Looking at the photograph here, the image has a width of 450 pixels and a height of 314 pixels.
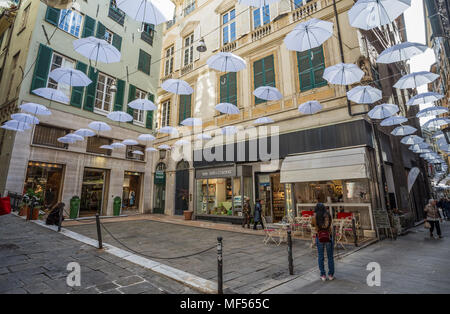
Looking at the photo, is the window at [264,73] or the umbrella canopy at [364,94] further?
the window at [264,73]

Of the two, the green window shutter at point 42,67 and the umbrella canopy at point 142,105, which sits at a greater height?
the green window shutter at point 42,67

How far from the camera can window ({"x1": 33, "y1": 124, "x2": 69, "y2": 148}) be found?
12.9m

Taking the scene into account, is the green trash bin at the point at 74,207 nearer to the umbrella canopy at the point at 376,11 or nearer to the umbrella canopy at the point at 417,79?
the umbrella canopy at the point at 376,11

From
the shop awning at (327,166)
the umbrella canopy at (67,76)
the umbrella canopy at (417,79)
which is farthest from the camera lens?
the umbrella canopy at (67,76)

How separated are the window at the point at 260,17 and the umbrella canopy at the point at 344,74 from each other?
22.9 feet

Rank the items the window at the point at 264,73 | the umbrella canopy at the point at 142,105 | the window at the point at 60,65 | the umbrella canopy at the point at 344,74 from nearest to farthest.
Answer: the umbrella canopy at the point at 344,74
the umbrella canopy at the point at 142,105
the window at the point at 264,73
the window at the point at 60,65

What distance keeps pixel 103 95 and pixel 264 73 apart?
12068mm

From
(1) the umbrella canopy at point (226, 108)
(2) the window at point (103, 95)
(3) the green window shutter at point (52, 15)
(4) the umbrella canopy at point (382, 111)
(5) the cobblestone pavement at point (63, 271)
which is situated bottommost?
(5) the cobblestone pavement at point (63, 271)

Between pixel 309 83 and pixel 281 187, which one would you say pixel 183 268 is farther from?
pixel 309 83

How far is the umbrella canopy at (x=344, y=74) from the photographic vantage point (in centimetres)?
789

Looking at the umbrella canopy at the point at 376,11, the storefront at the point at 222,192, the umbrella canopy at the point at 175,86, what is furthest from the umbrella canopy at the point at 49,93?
the umbrella canopy at the point at 376,11

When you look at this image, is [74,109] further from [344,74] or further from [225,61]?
Answer: [344,74]

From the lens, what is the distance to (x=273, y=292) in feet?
12.0
